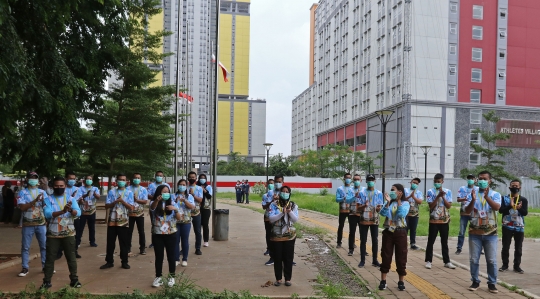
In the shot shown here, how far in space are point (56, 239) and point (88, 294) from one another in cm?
114

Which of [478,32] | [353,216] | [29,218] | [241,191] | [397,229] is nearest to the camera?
[397,229]

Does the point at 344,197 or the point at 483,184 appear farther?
the point at 344,197

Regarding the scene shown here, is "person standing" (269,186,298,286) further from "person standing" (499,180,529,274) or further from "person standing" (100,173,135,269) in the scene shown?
"person standing" (499,180,529,274)

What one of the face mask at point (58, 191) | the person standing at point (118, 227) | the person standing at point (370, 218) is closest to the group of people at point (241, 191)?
the person standing at point (370, 218)

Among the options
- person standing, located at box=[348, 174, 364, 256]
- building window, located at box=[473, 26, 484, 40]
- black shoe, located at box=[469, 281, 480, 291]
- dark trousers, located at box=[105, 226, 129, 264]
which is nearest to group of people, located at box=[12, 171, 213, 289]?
dark trousers, located at box=[105, 226, 129, 264]

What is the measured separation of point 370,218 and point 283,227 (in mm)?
3014

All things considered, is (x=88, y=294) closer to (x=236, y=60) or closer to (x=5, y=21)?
(x=5, y=21)

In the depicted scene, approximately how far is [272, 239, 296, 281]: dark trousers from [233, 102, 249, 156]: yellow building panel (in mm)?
117332

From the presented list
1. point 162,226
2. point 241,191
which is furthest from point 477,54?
point 162,226

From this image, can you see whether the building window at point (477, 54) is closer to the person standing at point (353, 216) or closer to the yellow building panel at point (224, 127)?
the person standing at point (353, 216)

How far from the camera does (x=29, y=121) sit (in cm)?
1209

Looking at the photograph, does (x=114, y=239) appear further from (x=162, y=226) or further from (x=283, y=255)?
(x=283, y=255)

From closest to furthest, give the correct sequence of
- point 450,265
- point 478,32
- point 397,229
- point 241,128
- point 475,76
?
point 397,229, point 450,265, point 478,32, point 475,76, point 241,128

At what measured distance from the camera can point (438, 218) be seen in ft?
35.1
